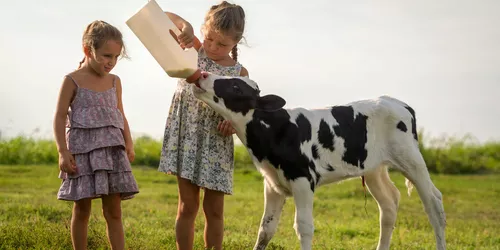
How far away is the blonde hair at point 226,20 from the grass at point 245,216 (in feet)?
7.37

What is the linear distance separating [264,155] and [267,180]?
1.14ft

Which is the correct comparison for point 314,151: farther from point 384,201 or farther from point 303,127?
point 384,201

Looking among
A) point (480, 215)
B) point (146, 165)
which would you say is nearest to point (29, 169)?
point (146, 165)

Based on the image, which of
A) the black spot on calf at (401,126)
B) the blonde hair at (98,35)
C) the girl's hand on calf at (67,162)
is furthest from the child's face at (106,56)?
the black spot on calf at (401,126)

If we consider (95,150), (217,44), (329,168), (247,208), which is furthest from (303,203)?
(247,208)

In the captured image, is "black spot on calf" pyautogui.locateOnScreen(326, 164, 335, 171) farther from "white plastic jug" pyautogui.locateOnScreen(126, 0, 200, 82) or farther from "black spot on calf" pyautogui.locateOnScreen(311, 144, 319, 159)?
"white plastic jug" pyautogui.locateOnScreen(126, 0, 200, 82)

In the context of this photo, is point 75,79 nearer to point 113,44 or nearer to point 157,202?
point 113,44

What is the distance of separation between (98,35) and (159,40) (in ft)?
1.60

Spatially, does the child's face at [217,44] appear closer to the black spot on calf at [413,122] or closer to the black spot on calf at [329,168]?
the black spot on calf at [329,168]

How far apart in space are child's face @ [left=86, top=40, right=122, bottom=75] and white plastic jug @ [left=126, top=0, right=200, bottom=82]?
204 millimetres

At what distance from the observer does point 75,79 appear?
228 inches

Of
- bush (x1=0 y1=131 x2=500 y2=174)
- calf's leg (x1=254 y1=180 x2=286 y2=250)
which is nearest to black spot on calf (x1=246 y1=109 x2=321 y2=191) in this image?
calf's leg (x1=254 y1=180 x2=286 y2=250)

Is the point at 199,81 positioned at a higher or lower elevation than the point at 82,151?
higher

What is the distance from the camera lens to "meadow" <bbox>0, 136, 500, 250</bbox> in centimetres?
A: 775
